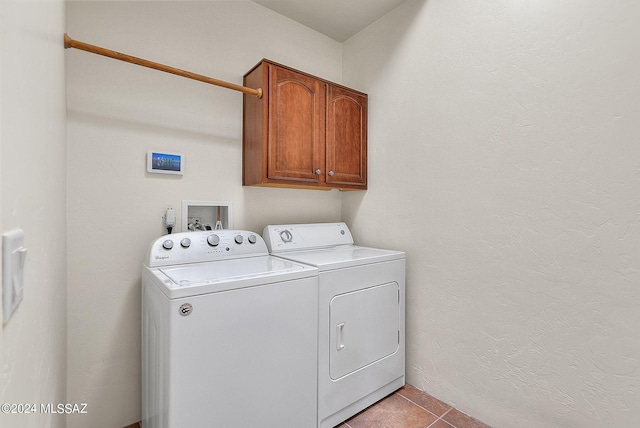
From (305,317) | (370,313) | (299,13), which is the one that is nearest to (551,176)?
(370,313)

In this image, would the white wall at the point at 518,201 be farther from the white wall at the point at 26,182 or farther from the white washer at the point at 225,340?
the white wall at the point at 26,182

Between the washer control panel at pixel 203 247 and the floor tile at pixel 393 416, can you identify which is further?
the floor tile at pixel 393 416

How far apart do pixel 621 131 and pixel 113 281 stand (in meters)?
2.48

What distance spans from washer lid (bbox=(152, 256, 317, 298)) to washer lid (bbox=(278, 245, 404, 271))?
89mm

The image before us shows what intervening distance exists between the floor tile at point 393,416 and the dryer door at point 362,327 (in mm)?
284

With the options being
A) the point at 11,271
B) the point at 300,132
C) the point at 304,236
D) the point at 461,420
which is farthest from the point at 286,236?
the point at 11,271

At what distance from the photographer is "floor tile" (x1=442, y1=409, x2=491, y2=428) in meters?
1.67

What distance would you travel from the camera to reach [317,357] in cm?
152

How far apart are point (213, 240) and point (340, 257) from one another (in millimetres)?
737

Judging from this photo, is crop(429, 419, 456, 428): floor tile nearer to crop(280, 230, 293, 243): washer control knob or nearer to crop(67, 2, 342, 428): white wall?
crop(280, 230, 293, 243): washer control knob

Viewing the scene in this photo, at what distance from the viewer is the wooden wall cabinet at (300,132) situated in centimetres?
186

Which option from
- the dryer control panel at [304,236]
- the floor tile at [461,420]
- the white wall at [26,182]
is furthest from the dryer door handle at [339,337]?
the white wall at [26,182]

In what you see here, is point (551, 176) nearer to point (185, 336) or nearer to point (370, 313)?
point (370, 313)

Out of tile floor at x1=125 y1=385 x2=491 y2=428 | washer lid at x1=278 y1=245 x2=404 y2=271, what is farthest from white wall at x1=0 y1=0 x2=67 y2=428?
tile floor at x1=125 y1=385 x2=491 y2=428
